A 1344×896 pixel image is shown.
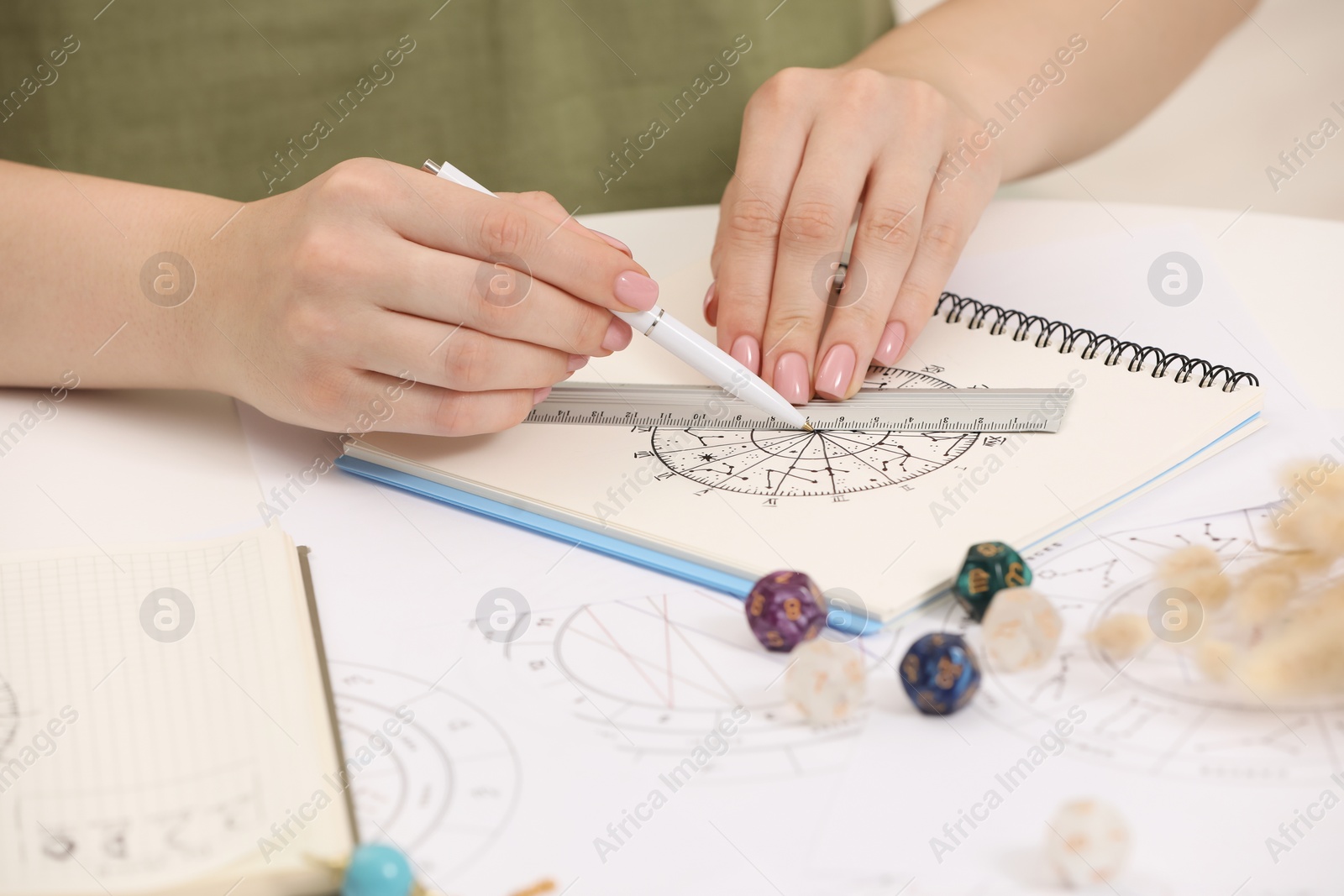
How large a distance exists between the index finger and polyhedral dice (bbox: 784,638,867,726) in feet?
1.19

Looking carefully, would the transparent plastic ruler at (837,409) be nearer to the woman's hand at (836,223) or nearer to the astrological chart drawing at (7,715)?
the woman's hand at (836,223)

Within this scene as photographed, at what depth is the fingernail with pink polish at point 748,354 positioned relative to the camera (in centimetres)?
104

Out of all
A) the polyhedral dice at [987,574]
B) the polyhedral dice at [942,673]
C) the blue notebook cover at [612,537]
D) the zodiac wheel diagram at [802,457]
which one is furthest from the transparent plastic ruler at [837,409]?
the polyhedral dice at [942,673]

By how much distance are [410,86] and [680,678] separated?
109cm

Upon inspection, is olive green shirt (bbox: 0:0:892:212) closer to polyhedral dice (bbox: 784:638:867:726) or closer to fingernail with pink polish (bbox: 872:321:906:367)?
fingernail with pink polish (bbox: 872:321:906:367)

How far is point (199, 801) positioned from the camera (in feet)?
1.94

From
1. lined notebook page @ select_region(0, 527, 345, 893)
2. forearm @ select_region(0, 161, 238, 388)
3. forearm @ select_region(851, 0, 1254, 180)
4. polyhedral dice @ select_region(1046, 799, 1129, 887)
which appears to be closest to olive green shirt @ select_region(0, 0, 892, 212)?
forearm @ select_region(851, 0, 1254, 180)

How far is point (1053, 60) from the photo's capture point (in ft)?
4.68

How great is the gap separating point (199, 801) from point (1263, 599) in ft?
2.11

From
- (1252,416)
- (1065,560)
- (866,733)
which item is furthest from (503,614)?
(1252,416)

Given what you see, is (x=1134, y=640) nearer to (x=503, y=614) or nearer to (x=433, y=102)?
(x=503, y=614)

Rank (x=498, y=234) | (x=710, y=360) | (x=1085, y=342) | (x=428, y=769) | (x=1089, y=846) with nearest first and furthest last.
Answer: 1. (x=1089, y=846)
2. (x=428, y=769)
3. (x=498, y=234)
4. (x=710, y=360)
5. (x=1085, y=342)

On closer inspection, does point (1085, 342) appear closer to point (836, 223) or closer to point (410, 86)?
point (836, 223)

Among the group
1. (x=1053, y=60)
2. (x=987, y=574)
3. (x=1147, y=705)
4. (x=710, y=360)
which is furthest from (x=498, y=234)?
(x=1053, y=60)
